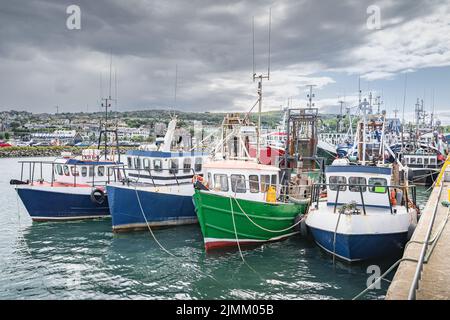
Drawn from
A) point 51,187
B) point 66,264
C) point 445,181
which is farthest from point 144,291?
point 445,181

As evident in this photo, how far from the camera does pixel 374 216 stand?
1146cm

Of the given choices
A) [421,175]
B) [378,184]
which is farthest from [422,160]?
[378,184]

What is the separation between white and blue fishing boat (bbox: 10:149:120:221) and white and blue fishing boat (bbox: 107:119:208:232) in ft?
6.16

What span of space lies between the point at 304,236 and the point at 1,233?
14.3 meters

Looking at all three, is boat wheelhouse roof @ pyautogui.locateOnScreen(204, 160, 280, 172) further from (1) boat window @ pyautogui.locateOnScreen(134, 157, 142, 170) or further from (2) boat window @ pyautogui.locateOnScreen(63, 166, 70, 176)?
(2) boat window @ pyautogui.locateOnScreen(63, 166, 70, 176)

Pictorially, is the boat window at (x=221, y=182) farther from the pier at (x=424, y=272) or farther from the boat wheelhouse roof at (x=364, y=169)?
the pier at (x=424, y=272)

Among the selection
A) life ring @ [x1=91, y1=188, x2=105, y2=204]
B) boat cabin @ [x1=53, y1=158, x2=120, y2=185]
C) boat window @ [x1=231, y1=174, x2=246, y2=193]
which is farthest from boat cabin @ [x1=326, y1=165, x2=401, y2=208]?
boat cabin @ [x1=53, y1=158, x2=120, y2=185]

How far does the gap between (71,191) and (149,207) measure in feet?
16.0

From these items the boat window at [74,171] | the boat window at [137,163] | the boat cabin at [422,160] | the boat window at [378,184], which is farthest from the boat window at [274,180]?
the boat cabin at [422,160]

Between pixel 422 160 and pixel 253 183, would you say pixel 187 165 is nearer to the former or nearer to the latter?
pixel 253 183

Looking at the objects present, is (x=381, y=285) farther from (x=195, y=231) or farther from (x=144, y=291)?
(x=195, y=231)

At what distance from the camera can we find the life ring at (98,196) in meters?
18.5

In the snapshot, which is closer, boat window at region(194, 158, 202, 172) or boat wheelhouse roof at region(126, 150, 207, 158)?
boat wheelhouse roof at region(126, 150, 207, 158)

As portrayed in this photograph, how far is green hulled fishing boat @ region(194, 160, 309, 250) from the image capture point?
13.2 m
